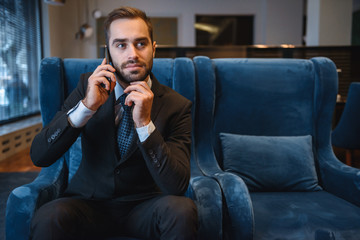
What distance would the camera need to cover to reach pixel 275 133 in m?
1.79

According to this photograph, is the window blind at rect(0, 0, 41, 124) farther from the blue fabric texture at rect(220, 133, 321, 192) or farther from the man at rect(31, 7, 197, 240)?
the blue fabric texture at rect(220, 133, 321, 192)

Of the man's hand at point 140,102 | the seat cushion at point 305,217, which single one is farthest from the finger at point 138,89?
the seat cushion at point 305,217

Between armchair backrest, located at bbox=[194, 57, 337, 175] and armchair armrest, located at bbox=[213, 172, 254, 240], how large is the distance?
0.55 meters

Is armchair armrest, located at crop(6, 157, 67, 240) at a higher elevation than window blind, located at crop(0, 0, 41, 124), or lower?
lower

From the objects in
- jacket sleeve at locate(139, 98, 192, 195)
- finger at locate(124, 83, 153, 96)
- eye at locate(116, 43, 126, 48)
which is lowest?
jacket sleeve at locate(139, 98, 192, 195)

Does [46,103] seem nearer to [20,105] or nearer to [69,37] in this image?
[20,105]

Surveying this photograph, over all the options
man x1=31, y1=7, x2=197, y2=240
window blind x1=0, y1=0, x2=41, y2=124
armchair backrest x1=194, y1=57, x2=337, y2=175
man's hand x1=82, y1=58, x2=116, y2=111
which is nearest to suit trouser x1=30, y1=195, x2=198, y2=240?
man x1=31, y1=7, x2=197, y2=240

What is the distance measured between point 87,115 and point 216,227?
2.01 feet

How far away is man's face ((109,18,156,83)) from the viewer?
1204 mm

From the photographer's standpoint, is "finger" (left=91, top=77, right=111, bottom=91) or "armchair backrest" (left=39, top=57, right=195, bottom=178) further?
Result: "armchair backrest" (left=39, top=57, right=195, bottom=178)

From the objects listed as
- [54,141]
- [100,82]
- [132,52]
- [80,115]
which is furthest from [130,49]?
[54,141]

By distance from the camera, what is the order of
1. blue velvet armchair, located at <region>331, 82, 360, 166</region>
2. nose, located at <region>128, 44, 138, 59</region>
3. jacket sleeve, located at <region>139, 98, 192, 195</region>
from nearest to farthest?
jacket sleeve, located at <region>139, 98, 192, 195</region>
nose, located at <region>128, 44, 138, 59</region>
blue velvet armchair, located at <region>331, 82, 360, 166</region>

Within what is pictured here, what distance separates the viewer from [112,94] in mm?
1263

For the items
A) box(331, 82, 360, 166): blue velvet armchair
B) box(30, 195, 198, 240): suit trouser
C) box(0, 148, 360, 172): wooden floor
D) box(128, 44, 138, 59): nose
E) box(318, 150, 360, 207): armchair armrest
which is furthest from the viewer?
box(0, 148, 360, 172): wooden floor
